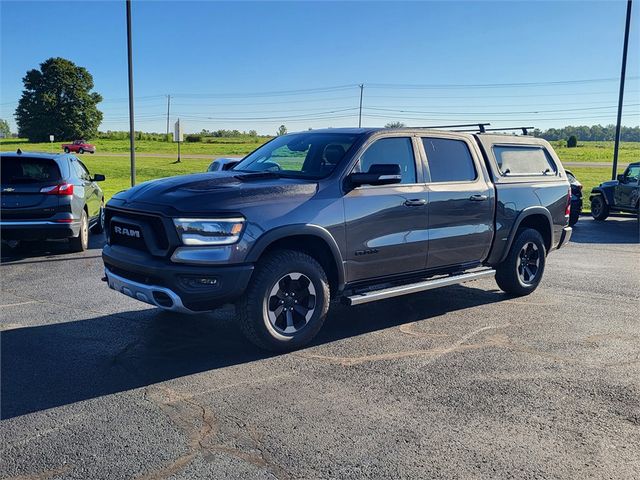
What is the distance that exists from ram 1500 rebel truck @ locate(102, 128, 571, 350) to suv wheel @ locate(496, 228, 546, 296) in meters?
0.02

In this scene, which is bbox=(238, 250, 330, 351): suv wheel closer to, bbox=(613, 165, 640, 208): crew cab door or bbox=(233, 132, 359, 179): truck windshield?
bbox=(233, 132, 359, 179): truck windshield

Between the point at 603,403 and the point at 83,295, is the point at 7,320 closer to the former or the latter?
the point at 83,295

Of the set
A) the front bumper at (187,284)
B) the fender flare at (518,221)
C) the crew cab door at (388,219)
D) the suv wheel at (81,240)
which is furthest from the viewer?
the suv wheel at (81,240)

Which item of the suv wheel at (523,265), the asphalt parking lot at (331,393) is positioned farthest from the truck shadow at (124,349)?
the suv wheel at (523,265)

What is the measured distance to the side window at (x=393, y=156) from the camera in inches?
223

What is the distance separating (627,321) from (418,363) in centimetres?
283

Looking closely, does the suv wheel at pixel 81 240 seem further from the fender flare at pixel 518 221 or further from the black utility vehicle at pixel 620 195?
the black utility vehicle at pixel 620 195

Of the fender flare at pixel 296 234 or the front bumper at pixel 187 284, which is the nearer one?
the front bumper at pixel 187 284

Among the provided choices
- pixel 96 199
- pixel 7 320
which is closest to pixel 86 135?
pixel 96 199

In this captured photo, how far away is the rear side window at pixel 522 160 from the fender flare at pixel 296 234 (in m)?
2.76

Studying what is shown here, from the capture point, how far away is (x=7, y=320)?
233 inches

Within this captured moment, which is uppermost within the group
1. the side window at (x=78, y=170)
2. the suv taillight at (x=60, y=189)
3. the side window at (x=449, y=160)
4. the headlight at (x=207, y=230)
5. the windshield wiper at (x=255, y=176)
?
the side window at (x=449, y=160)

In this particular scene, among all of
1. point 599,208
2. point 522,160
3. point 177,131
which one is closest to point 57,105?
point 177,131

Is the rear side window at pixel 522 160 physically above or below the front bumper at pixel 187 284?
above
